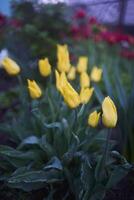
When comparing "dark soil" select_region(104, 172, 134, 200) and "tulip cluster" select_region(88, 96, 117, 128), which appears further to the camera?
"dark soil" select_region(104, 172, 134, 200)

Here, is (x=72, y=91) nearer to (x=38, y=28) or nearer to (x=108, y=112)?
(x=108, y=112)

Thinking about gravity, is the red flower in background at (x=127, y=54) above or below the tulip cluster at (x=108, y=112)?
above

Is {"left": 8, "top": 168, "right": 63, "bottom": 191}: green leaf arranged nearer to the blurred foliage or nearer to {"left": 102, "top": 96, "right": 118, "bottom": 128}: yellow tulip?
{"left": 102, "top": 96, "right": 118, "bottom": 128}: yellow tulip

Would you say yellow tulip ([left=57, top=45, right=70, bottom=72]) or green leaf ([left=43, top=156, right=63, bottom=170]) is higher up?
yellow tulip ([left=57, top=45, right=70, bottom=72])

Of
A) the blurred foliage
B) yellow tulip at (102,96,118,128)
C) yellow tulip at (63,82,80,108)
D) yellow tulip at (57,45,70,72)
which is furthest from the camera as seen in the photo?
the blurred foliage

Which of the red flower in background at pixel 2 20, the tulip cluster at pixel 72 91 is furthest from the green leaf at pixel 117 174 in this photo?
the red flower in background at pixel 2 20

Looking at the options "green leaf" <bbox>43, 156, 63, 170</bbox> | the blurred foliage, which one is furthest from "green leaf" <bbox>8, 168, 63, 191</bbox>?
the blurred foliage

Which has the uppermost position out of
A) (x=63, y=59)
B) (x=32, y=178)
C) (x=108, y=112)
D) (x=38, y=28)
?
(x=38, y=28)

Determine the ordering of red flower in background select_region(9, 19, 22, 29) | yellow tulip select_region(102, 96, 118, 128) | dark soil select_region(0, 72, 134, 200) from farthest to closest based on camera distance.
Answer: red flower in background select_region(9, 19, 22, 29)
dark soil select_region(0, 72, 134, 200)
yellow tulip select_region(102, 96, 118, 128)

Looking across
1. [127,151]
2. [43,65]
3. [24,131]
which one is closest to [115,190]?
[127,151]

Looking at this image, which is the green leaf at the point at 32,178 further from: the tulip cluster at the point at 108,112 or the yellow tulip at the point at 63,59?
the yellow tulip at the point at 63,59

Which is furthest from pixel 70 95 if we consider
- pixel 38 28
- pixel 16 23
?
pixel 16 23
